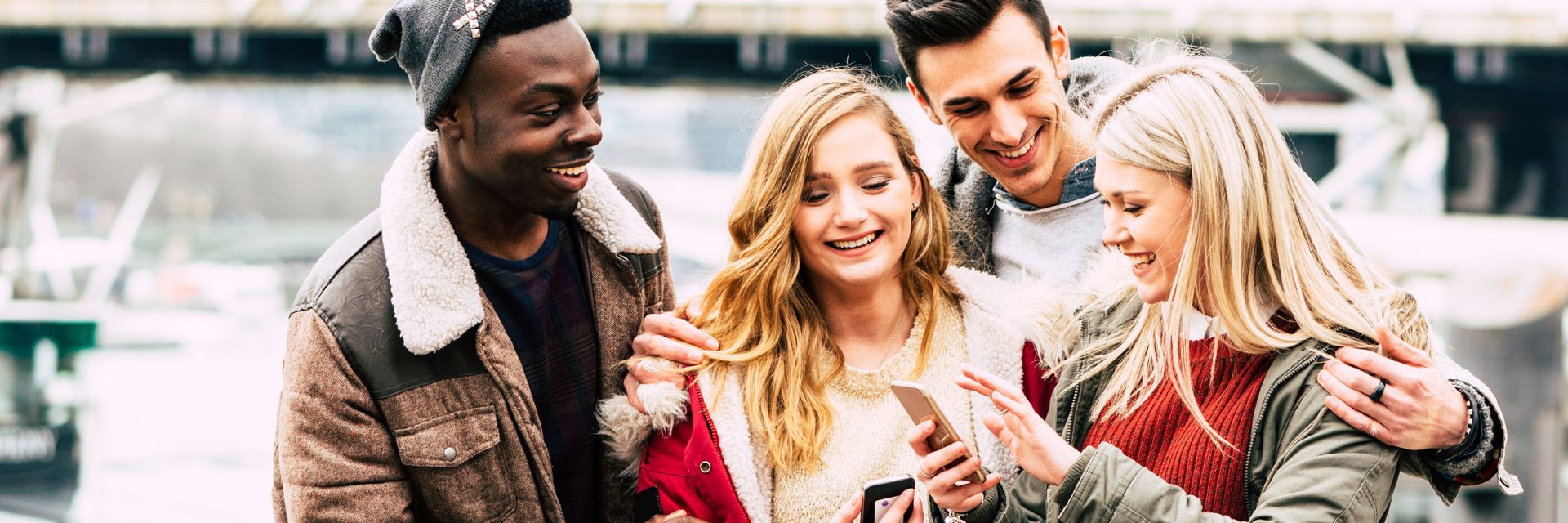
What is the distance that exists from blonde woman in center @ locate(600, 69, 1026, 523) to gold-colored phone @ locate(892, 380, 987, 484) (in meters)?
0.27

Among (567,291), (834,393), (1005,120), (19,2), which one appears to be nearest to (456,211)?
(567,291)

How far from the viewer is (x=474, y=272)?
2059mm

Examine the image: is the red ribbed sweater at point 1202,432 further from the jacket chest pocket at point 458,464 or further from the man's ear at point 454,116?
the man's ear at point 454,116

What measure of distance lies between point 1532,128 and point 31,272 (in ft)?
27.5

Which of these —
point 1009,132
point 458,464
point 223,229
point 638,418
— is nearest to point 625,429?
point 638,418

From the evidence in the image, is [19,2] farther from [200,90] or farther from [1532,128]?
[1532,128]

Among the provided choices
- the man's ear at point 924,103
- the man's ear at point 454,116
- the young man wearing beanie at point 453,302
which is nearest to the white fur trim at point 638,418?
the young man wearing beanie at point 453,302

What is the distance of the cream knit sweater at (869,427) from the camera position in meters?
2.04

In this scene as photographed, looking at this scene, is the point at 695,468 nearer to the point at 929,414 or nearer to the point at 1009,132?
the point at 929,414

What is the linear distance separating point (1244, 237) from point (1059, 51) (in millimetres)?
915

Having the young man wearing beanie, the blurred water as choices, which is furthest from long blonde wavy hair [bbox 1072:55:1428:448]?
the blurred water

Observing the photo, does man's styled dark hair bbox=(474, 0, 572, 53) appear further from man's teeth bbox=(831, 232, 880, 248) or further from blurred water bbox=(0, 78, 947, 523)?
blurred water bbox=(0, 78, 947, 523)

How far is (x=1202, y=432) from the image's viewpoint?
1.70 m

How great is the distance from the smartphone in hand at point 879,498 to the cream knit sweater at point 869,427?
16 cm
